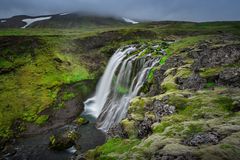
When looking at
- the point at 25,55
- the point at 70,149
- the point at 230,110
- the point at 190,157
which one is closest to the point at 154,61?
the point at 70,149

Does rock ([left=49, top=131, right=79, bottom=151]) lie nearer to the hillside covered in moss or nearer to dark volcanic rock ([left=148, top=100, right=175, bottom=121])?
the hillside covered in moss

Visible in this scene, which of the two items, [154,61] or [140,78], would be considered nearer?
[140,78]

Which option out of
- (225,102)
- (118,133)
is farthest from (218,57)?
(118,133)

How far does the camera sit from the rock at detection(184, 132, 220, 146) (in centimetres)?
1044

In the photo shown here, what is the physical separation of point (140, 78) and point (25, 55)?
28790 mm

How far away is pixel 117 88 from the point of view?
36.8 meters

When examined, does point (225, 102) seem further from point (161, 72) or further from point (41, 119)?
point (41, 119)

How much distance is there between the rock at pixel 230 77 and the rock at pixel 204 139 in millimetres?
9063

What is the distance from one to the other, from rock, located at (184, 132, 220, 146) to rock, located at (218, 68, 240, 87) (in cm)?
906

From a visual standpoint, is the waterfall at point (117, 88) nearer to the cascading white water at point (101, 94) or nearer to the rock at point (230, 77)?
the cascading white water at point (101, 94)

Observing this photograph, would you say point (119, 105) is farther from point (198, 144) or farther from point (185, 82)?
point (198, 144)

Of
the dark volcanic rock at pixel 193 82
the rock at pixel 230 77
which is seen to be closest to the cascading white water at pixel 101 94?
the dark volcanic rock at pixel 193 82

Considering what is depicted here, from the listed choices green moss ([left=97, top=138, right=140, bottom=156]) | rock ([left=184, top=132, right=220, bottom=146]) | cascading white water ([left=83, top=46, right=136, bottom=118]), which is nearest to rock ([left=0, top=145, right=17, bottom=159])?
cascading white water ([left=83, top=46, right=136, bottom=118])

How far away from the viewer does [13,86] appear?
39.1 meters
